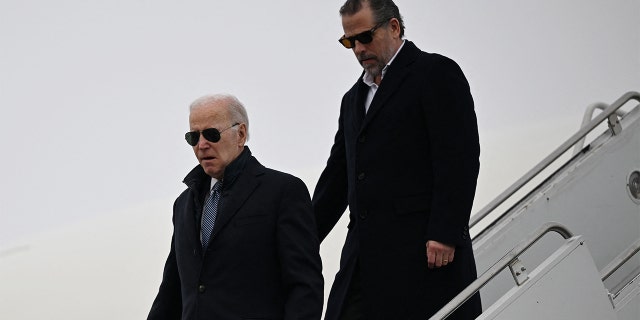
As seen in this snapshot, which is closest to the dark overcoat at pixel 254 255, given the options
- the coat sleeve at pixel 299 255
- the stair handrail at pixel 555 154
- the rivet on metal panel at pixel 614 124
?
the coat sleeve at pixel 299 255

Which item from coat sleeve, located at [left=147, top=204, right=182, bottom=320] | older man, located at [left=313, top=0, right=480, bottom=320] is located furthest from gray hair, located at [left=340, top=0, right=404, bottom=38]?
coat sleeve, located at [left=147, top=204, right=182, bottom=320]

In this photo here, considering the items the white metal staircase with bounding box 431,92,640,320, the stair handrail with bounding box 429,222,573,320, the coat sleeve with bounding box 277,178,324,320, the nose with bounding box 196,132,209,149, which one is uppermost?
the nose with bounding box 196,132,209,149

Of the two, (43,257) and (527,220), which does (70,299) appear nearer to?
(43,257)

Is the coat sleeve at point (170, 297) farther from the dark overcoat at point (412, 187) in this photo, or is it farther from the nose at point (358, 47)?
the nose at point (358, 47)

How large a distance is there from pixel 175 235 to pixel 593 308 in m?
1.65

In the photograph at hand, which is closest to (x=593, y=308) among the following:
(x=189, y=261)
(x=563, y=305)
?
(x=563, y=305)

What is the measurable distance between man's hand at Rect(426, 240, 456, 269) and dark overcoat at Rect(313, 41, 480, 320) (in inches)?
1.1

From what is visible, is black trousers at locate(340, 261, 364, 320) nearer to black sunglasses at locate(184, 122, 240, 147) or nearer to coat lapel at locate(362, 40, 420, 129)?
coat lapel at locate(362, 40, 420, 129)

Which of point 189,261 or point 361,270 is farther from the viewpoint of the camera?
point 361,270

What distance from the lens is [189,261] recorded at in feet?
14.8

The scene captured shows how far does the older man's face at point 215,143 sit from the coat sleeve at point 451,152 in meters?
0.75

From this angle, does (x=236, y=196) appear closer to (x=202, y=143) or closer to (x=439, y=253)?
(x=202, y=143)

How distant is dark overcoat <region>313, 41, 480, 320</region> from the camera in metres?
4.67

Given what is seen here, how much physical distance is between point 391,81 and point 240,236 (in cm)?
91
